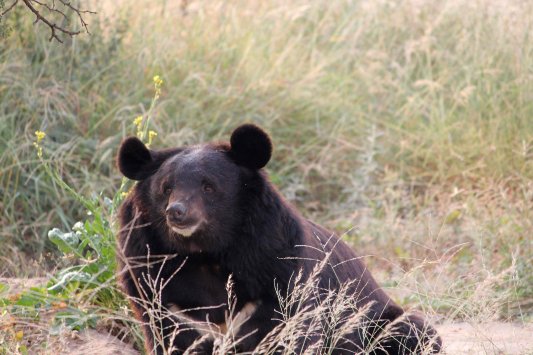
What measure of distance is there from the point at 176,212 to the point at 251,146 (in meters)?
0.47

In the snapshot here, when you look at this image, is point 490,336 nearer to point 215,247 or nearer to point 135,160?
point 215,247

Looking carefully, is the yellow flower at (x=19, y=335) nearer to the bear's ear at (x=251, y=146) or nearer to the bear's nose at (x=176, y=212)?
the bear's nose at (x=176, y=212)

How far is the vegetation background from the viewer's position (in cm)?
755

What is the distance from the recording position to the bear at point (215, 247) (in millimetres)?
4301

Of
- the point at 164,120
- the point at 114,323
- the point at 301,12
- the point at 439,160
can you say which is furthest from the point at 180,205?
the point at 301,12

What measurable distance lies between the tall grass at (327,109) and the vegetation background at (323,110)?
18 millimetres

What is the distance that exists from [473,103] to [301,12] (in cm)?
224

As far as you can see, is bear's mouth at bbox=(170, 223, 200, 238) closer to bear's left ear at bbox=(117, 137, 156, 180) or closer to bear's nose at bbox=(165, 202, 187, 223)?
bear's nose at bbox=(165, 202, 187, 223)

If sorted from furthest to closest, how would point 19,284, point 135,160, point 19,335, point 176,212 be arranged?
point 19,284 → point 19,335 → point 135,160 → point 176,212

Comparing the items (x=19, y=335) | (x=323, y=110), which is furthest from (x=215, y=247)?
(x=323, y=110)

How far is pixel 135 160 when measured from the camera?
4500 millimetres

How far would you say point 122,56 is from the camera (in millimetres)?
8523

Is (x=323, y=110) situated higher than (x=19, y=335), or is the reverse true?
(x=19, y=335)

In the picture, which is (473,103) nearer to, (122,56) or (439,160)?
(439,160)
